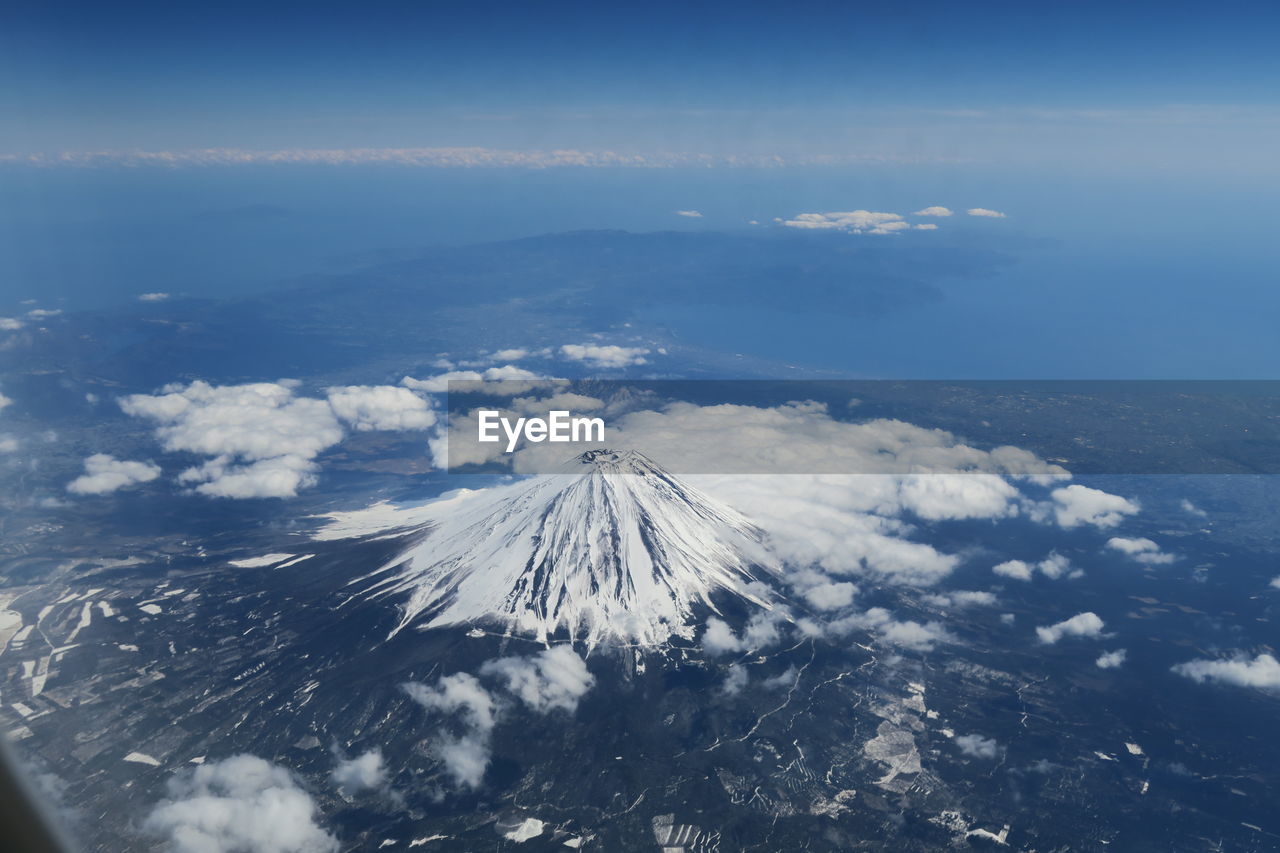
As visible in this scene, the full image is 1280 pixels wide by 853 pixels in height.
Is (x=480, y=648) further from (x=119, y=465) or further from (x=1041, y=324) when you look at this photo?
(x=1041, y=324)

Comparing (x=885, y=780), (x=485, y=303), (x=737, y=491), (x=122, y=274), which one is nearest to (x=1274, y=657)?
(x=885, y=780)

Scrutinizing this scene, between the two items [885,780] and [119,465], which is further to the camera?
[119,465]

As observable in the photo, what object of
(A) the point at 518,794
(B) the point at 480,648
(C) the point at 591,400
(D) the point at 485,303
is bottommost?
(A) the point at 518,794

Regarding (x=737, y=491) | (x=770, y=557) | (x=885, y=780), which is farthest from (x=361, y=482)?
(x=885, y=780)

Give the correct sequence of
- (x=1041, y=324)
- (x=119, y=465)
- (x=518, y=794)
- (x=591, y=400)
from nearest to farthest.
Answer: (x=518, y=794) → (x=119, y=465) → (x=591, y=400) → (x=1041, y=324)

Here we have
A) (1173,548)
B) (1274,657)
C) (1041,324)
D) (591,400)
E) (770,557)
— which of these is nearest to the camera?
(1274,657)

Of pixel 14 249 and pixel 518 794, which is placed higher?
pixel 14 249
